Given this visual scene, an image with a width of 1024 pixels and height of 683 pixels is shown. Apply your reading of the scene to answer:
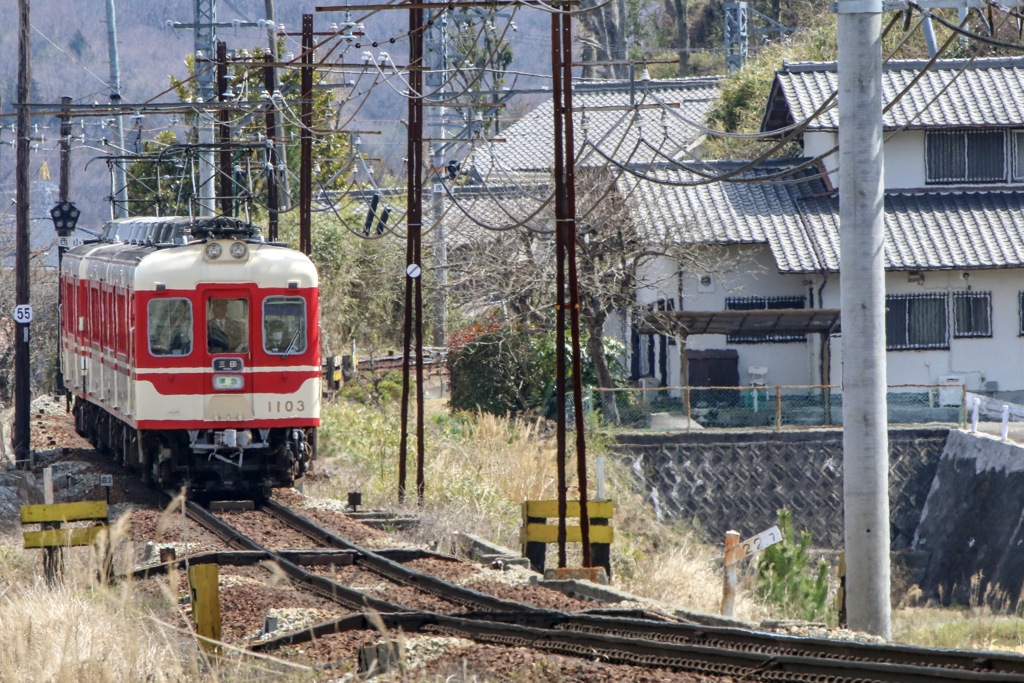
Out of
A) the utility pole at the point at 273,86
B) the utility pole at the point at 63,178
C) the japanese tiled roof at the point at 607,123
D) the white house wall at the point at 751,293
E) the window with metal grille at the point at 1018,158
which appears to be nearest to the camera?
the utility pole at the point at 273,86

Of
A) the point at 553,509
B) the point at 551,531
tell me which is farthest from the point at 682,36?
the point at 551,531

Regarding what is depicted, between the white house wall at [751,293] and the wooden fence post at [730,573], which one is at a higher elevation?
the white house wall at [751,293]

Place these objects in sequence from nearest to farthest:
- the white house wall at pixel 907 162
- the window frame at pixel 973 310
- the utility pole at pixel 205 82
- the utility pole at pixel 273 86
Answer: the utility pole at pixel 273 86 < the utility pole at pixel 205 82 < the window frame at pixel 973 310 < the white house wall at pixel 907 162

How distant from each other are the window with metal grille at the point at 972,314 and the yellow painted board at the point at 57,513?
17357mm

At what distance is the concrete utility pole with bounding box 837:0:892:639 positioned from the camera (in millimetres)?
10938

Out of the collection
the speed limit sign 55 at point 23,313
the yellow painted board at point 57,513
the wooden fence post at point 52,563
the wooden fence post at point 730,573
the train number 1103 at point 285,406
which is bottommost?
the wooden fence post at point 730,573

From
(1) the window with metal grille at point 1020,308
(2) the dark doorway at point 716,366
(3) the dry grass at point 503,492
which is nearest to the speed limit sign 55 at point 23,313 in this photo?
(3) the dry grass at point 503,492

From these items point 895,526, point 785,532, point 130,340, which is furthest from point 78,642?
point 895,526

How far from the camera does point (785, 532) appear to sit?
15.8 m

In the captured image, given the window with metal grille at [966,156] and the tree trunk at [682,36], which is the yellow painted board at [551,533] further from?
the tree trunk at [682,36]

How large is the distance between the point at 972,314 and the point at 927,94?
15.3ft

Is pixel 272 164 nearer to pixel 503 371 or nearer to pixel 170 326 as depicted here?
pixel 503 371

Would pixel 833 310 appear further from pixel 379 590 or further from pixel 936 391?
pixel 379 590

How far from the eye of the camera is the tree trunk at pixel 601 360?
73.5 ft
